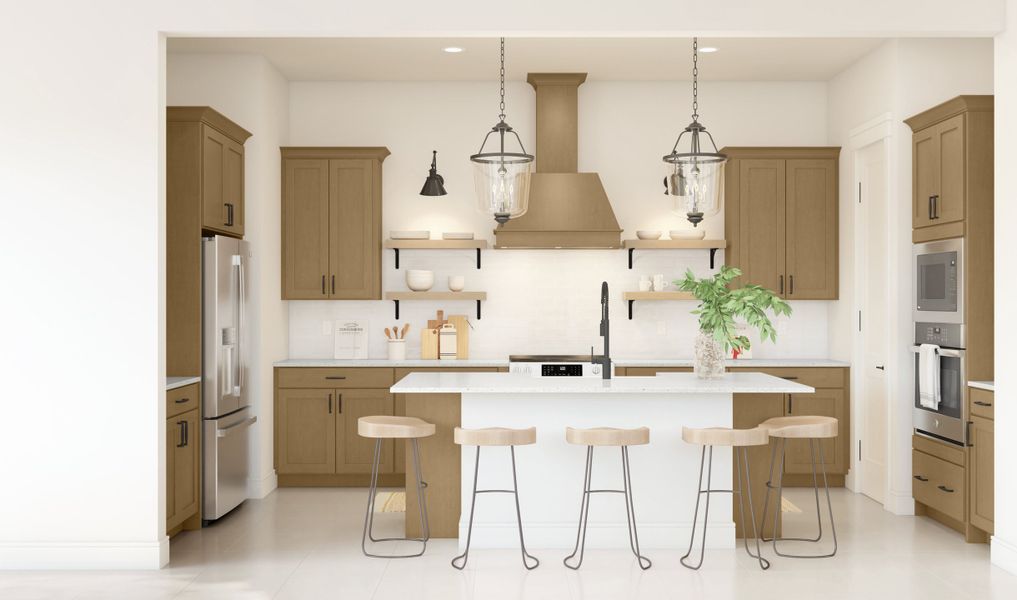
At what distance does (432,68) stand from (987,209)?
12.7ft

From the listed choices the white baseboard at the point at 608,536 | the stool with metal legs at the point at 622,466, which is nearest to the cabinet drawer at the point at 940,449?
the white baseboard at the point at 608,536

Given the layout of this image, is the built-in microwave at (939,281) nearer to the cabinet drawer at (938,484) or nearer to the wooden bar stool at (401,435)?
the cabinet drawer at (938,484)

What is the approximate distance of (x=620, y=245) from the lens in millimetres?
6836

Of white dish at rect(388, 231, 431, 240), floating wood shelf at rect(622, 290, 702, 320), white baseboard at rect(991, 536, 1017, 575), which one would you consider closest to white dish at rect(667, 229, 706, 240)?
floating wood shelf at rect(622, 290, 702, 320)

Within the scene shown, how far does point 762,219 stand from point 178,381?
14.2 feet

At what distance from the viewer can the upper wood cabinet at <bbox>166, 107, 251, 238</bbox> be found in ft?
17.3

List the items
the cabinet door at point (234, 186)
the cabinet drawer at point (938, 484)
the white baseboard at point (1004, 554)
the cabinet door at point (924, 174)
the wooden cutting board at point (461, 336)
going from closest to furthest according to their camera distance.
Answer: the white baseboard at point (1004, 554)
the cabinet drawer at point (938, 484)
the cabinet door at point (924, 174)
the cabinet door at point (234, 186)
the wooden cutting board at point (461, 336)

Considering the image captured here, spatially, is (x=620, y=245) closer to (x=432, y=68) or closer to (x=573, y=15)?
(x=432, y=68)

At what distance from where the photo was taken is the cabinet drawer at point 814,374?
21.6 ft

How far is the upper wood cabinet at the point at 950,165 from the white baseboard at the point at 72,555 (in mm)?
4717

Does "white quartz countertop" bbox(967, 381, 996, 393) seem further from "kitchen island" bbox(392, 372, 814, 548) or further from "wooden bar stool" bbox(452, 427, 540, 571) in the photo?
"wooden bar stool" bbox(452, 427, 540, 571)

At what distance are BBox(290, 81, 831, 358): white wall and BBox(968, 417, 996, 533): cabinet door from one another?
2.27m

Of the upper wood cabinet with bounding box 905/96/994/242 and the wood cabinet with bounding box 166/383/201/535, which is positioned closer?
the wood cabinet with bounding box 166/383/201/535

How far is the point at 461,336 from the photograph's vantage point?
7.05 m
